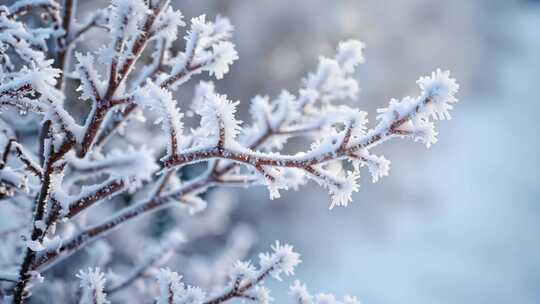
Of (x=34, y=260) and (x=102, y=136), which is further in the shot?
(x=102, y=136)

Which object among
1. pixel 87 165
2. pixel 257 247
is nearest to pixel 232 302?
pixel 87 165

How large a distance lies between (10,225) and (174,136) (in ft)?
8.46

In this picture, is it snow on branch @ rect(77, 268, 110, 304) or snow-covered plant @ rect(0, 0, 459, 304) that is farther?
snow on branch @ rect(77, 268, 110, 304)

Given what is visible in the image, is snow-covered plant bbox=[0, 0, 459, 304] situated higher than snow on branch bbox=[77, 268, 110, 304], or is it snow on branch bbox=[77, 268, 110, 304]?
snow-covered plant bbox=[0, 0, 459, 304]

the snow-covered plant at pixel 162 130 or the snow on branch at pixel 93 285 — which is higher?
the snow-covered plant at pixel 162 130

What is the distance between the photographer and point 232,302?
7.77 ft

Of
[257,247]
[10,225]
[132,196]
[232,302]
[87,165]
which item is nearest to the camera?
[87,165]

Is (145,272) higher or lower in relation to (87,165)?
higher

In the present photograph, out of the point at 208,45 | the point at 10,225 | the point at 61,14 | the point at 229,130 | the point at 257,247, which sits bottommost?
the point at 10,225

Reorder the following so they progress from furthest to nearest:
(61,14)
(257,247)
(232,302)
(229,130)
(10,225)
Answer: (257,247)
(10,225)
(61,14)
(232,302)
(229,130)

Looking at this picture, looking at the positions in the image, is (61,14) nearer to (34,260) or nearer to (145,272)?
(34,260)

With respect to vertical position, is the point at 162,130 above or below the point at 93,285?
above

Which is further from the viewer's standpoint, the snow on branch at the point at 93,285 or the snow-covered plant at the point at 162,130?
the snow on branch at the point at 93,285

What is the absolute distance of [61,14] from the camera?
3088 mm
